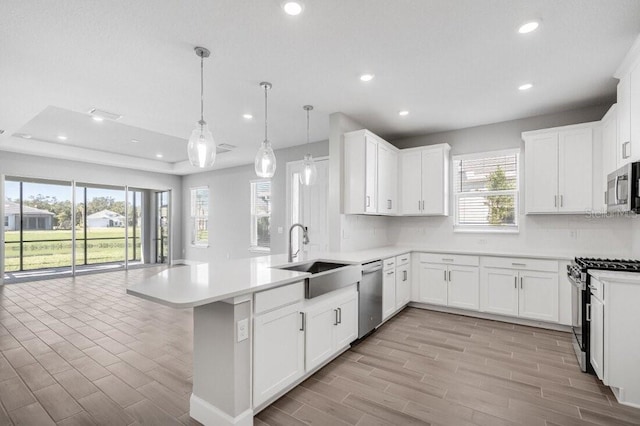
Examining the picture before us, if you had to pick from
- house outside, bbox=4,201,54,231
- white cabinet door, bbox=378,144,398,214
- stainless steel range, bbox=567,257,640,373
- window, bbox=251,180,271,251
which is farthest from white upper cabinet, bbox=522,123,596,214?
house outside, bbox=4,201,54,231

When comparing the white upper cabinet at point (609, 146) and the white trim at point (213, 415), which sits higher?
the white upper cabinet at point (609, 146)

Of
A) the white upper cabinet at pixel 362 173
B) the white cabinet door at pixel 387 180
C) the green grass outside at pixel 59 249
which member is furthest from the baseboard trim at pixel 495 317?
the green grass outside at pixel 59 249

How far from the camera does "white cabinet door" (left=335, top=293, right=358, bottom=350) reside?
2.97 metres

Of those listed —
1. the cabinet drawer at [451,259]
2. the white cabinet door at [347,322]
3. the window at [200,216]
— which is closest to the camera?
the white cabinet door at [347,322]

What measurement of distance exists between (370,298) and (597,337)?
1994mm

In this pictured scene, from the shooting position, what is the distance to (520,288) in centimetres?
390

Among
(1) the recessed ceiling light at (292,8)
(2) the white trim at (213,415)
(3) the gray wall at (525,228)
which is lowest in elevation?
(2) the white trim at (213,415)

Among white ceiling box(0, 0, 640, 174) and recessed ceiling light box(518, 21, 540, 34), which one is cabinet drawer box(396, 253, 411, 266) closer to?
Result: white ceiling box(0, 0, 640, 174)

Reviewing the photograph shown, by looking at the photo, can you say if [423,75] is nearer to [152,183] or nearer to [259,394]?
A: [259,394]

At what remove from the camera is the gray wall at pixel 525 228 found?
3818 mm

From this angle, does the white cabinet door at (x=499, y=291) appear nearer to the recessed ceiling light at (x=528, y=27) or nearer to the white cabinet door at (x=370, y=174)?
the white cabinet door at (x=370, y=174)

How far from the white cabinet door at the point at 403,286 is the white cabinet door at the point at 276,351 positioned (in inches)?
86.0

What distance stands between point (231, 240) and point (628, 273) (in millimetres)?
7136

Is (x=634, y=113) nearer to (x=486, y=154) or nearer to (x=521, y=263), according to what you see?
(x=521, y=263)
